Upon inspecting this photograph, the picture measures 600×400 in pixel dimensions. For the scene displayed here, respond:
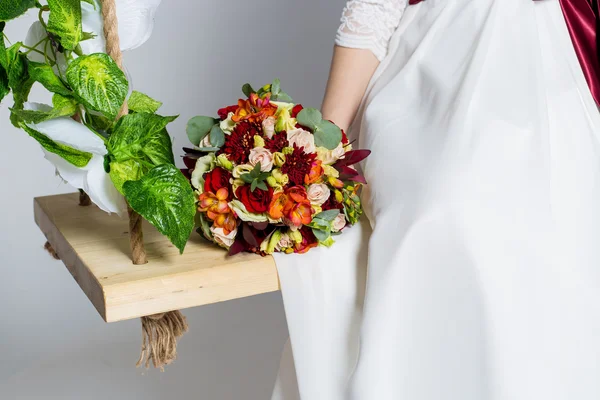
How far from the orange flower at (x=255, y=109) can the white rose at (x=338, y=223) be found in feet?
0.62

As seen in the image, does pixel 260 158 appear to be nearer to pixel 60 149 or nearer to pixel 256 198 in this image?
pixel 256 198

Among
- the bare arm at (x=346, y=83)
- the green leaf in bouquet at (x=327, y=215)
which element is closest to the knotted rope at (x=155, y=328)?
the green leaf in bouquet at (x=327, y=215)

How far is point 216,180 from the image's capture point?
115 centimetres

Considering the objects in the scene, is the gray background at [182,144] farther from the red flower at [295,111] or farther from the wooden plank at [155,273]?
the red flower at [295,111]

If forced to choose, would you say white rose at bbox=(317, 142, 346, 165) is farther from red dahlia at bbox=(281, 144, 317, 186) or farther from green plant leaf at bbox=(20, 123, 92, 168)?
green plant leaf at bbox=(20, 123, 92, 168)

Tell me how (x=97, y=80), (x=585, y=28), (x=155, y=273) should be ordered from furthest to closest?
(x=585, y=28) → (x=155, y=273) → (x=97, y=80)

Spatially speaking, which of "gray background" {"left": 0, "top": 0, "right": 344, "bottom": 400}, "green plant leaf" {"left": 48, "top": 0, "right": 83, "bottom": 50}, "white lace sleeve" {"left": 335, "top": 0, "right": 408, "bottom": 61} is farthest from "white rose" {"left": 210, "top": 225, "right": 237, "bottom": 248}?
"gray background" {"left": 0, "top": 0, "right": 344, "bottom": 400}

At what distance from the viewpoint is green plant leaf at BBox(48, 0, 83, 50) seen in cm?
104

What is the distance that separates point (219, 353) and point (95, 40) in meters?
1.41

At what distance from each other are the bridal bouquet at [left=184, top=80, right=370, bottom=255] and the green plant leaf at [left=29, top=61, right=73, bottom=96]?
216mm

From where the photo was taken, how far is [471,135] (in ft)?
3.88

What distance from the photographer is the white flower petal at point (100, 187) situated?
1.09m

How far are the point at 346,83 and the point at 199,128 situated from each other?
329 millimetres

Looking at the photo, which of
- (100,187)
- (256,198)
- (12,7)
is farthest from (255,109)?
(12,7)
